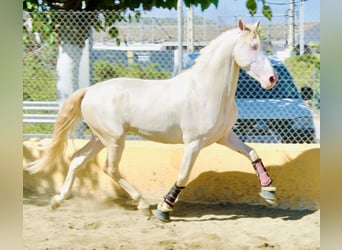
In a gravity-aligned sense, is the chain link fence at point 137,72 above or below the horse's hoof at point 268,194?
above

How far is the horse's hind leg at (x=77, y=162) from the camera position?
5159 mm

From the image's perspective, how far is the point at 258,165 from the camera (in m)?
4.88

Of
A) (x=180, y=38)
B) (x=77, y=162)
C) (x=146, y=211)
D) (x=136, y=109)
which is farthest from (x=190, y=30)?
(x=146, y=211)

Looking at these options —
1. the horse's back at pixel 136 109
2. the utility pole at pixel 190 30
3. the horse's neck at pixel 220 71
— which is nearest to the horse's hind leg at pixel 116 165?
the horse's back at pixel 136 109

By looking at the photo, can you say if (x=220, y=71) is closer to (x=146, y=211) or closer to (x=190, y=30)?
(x=146, y=211)

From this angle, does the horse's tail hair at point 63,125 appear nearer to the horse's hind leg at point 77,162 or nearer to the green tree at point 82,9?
the horse's hind leg at point 77,162

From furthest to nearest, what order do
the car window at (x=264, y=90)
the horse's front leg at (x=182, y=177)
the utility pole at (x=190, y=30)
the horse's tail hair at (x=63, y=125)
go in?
the utility pole at (x=190, y=30) → the car window at (x=264, y=90) → the horse's tail hair at (x=63, y=125) → the horse's front leg at (x=182, y=177)

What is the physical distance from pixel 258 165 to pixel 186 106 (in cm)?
83

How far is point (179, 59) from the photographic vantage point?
6102 millimetres

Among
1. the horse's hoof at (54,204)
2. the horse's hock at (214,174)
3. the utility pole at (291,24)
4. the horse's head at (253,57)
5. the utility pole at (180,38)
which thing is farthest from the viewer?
the utility pole at (291,24)

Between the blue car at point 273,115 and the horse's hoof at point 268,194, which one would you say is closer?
the horse's hoof at point 268,194

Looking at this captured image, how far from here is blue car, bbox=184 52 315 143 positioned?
20.3 feet

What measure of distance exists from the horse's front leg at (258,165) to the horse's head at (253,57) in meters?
0.60

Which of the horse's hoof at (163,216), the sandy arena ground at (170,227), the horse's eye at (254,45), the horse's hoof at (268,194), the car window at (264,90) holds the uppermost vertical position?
the horse's eye at (254,45)
